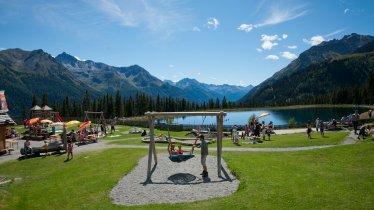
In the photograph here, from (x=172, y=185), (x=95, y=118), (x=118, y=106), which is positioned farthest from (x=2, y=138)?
(x=118, y=106)

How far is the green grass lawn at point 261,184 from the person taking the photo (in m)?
13.2

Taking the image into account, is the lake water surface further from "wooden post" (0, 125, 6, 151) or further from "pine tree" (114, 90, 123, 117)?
"wooden post" (0, 125, 6, 151)

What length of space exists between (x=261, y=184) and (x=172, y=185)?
4.88 m

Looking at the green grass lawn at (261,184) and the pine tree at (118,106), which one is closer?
the green grass lawn at (261,184)

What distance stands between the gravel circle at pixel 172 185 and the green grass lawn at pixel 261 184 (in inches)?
24.2

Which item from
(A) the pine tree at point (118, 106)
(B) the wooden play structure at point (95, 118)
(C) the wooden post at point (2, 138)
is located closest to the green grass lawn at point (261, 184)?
(C) the wooden post at point (2, 138)

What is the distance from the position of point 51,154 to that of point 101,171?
1586 centimetres

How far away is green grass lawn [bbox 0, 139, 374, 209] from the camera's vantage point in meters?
13.2

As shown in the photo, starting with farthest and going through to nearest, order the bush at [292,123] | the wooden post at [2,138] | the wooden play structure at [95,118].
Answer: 1. the bush at [292,123]
2. the wooden play structure at [95,118]
3. the wooden post at [2,138]

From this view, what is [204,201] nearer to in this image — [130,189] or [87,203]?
[130,189]

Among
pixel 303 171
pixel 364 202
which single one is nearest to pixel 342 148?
pixel 303 171

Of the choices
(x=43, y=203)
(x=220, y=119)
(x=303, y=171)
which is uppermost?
(x=220, y=119)

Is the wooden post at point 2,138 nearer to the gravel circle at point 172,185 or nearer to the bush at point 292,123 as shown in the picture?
the gravel circle at point 172,185

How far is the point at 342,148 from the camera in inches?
938
